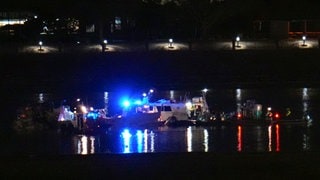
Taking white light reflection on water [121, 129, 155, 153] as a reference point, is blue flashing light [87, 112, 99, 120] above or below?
above

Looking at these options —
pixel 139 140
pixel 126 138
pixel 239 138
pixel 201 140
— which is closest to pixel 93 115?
pixel 126 138

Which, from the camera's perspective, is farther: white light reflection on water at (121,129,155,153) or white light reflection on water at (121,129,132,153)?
white light reflection on water at (121,129,132,153)

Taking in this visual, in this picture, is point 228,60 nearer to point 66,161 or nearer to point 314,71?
point 314,71

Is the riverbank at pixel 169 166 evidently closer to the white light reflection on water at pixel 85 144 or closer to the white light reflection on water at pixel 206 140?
the white light reflection on water at pixel 206 140

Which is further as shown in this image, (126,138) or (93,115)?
(93,115)

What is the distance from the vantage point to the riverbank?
353 inches

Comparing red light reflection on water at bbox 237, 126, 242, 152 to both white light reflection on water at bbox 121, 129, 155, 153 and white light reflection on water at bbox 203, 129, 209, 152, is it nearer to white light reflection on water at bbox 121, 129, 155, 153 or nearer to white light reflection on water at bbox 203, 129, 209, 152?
white light reflection on water at bbox 203, 129, 209, 152

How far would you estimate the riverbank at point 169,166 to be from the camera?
897 cm

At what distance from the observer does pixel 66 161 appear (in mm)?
9594

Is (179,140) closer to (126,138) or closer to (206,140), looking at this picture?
(206,140)

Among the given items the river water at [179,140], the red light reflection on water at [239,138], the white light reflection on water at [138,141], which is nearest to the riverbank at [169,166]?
the river water at [179,140]

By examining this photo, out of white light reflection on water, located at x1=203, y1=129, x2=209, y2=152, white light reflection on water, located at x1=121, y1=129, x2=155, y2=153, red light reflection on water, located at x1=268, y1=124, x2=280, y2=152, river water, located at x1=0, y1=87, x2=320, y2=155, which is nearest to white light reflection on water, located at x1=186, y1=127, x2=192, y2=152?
river water, located at x1=0, y1=87, x2=320, y2=155

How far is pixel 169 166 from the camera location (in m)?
9.45

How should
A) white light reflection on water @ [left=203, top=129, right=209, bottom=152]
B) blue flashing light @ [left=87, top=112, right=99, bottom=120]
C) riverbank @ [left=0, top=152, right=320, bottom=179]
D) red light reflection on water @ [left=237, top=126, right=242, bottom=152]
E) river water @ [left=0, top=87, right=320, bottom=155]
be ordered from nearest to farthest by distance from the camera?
riverbank @ [left=0, top=152, right=320, bottom=179] → red light reflection on water @ [left=237, top=126, right=242, bottom=152] → river water @ [left=0, top=87, right=320, bottom=155] → white light reflection on water @ [left=203, top=129, right=209, bottom=152] → blue flashing light @ [left=87, top=112, right=99, bottom=120]
